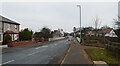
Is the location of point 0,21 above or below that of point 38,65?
above

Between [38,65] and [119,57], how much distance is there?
6.24 meters

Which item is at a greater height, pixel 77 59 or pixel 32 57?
pixel 77 59

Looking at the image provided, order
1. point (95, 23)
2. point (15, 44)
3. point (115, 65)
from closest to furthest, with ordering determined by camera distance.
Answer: point (115, 65) < point (15, 44) < point (95, 23)

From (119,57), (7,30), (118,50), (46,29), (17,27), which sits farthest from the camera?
(46,29)

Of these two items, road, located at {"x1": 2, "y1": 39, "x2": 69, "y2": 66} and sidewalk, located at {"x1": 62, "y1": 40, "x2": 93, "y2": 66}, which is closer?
sidewalk, located at {"x1": 62, "y1": 40, "x2": 93, "y2": 66}

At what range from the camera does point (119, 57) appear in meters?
8.96

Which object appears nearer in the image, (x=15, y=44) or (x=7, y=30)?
(x=15, y=44)

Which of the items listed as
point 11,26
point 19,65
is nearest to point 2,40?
point 11,26

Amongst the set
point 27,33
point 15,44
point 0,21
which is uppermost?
point 0,21

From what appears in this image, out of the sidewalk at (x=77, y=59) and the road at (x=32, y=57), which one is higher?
the sidewalk at (x=77, y=59)

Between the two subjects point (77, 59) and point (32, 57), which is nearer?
point (77, 59)

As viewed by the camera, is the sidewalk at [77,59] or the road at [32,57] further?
the road at [32,57]

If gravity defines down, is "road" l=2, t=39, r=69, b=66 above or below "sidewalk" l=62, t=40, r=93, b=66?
below

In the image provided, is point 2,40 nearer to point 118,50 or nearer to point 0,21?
point 0,21
